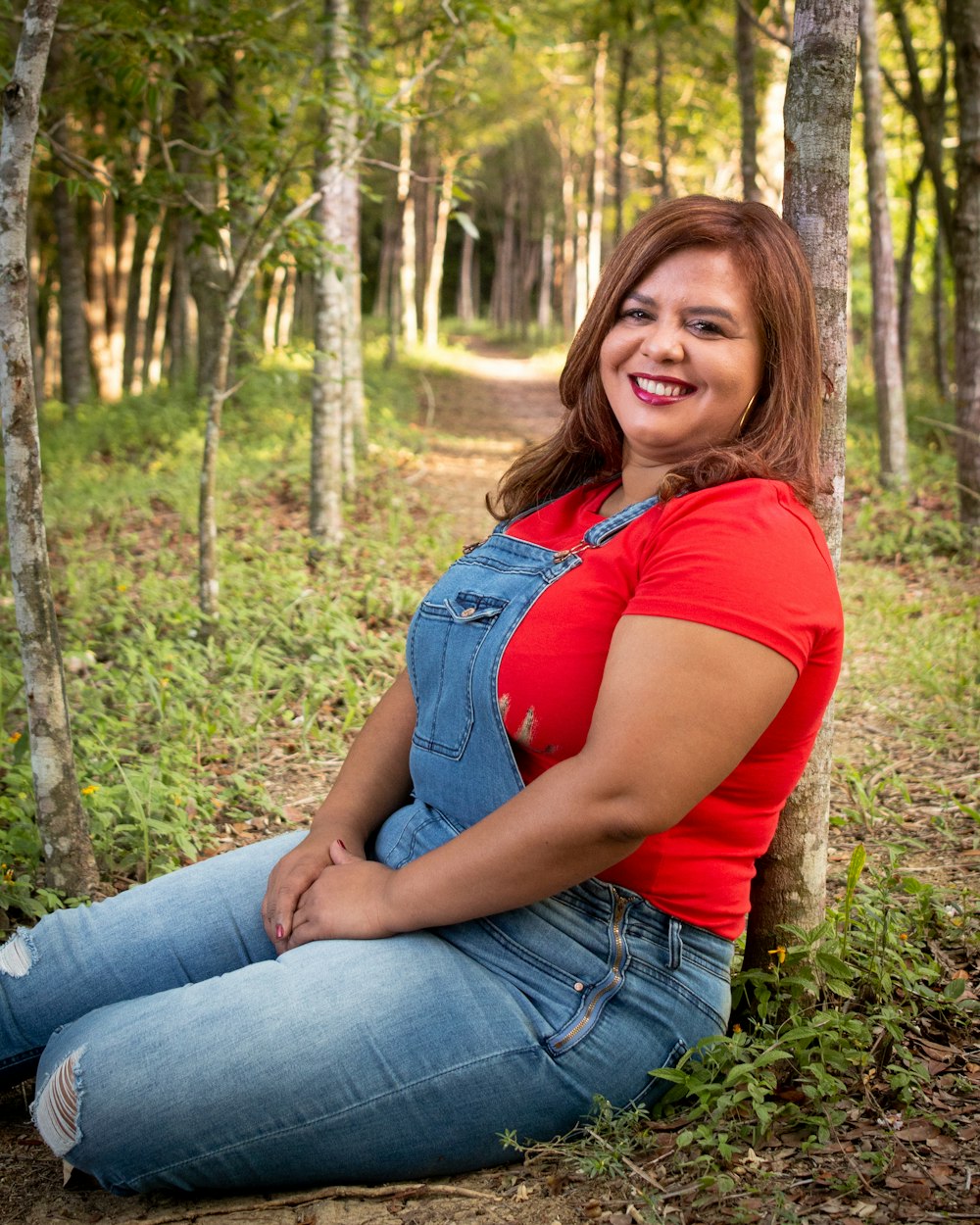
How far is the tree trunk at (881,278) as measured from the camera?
28.0 ft

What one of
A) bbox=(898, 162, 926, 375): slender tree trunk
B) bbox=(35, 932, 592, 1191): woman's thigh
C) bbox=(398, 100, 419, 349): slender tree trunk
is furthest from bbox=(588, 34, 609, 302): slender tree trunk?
bbox=(35, 932, 592, 1191): woman's thigh

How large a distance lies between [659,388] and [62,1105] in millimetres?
1716

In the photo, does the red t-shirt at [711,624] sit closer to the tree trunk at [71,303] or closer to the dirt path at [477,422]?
the dirt path at [477,422]

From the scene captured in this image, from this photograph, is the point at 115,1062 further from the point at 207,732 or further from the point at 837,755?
the point at 837,755

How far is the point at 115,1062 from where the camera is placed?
6.04 ft

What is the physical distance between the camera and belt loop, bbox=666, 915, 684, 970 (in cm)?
194

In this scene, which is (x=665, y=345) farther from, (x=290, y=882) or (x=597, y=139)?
(x=597, y=139)

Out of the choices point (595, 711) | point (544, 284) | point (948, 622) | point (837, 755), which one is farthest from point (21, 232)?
point (544, 284)

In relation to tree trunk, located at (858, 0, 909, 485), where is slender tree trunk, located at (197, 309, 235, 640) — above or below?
below

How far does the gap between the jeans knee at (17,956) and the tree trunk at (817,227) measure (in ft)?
5.17

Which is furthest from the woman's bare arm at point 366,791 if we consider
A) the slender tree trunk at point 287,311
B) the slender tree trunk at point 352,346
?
the slender tree trunk at point 287,311

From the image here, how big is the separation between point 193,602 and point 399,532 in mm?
2300

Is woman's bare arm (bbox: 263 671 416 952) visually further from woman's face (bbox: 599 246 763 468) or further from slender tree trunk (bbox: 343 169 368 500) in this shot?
slender tree trunk (bbox: 343 169 368 500)

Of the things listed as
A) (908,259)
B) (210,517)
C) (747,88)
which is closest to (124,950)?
(210,517)
